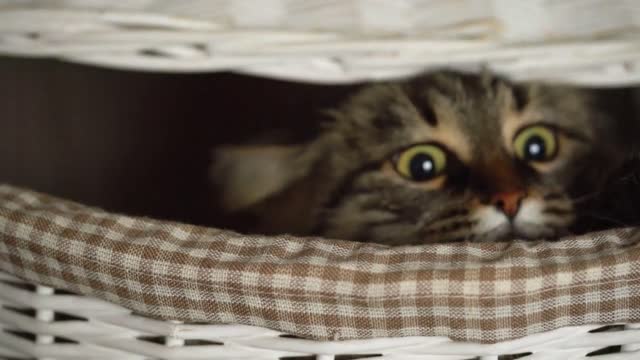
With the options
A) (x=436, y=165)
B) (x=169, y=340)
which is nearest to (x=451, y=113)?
(x=436, y=165)

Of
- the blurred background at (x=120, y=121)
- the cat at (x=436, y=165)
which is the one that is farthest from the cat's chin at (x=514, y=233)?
the blurred background at (x=120, y=121)

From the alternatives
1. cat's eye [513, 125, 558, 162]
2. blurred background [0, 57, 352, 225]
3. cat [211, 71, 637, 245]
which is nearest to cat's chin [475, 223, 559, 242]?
cat [211, 71, 637, 245]

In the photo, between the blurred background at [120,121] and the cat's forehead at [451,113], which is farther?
the blurred background at [120,121]

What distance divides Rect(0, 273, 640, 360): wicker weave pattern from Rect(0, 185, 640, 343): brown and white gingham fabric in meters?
0.01

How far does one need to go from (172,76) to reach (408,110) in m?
0.40

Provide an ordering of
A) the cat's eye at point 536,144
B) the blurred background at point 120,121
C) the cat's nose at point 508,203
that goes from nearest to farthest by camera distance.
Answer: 1. the cat's nose at point 508,203
2. the cat's eye at point 536,144
3. the blurred background at point 120,121

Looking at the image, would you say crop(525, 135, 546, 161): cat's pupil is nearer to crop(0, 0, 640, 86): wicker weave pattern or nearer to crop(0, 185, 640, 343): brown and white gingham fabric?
crop(0, 0, 640, 86): wicker weave pattern

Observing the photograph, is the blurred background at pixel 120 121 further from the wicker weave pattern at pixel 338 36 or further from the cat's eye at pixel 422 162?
the cat's eye at pixel 422 162

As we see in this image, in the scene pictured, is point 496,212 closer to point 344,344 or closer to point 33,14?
point 344,344

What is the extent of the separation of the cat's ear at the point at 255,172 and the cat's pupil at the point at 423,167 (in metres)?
0.13

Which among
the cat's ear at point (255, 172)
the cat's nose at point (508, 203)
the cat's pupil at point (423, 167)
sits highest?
the cat's ear at point (255, 172)

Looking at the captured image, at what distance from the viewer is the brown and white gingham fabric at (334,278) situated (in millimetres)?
455

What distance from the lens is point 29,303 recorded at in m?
0.55

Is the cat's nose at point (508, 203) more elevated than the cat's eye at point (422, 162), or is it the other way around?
the cat's eye at point (422, 162)
